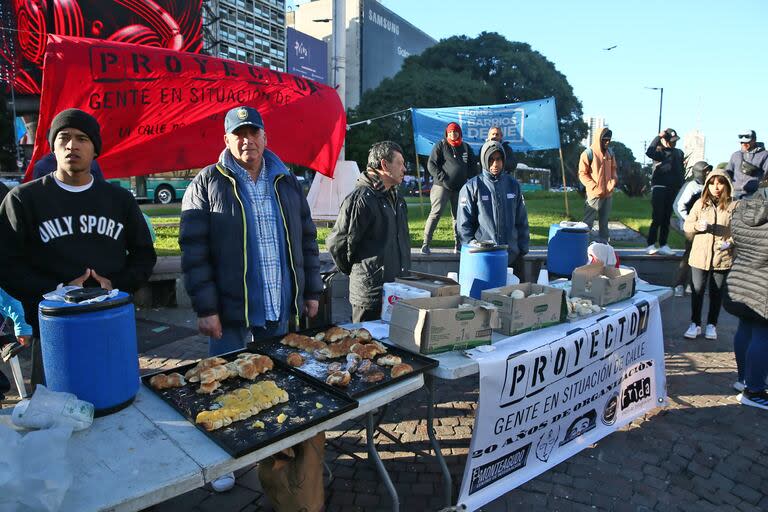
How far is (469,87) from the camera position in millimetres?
A: 37344

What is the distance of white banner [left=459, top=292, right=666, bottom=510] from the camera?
102 inches

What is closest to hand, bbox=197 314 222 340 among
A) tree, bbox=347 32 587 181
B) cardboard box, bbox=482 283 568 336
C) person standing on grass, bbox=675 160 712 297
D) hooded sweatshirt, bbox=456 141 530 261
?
cardboard box, bbox=482 283 568 336

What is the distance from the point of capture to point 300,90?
4992 millimetres

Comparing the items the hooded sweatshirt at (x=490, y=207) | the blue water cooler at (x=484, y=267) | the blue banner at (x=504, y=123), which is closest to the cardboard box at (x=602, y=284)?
the blue water cooler at (x=484, y=267)

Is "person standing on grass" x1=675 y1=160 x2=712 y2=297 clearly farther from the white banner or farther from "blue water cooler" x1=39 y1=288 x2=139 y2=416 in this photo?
"blue water cooler" x1=39 y1=288 x2=139 y2=416

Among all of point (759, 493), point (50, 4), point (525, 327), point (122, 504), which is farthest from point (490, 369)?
point (50, 4)

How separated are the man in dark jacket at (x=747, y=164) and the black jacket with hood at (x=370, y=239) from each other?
631cm

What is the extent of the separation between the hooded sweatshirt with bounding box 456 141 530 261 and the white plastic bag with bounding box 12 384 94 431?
11.6 ft

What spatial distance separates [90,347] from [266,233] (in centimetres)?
126

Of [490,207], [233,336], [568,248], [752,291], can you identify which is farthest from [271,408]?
[752,291]

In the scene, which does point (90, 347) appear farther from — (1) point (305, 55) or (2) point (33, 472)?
(1) point (305, 55)

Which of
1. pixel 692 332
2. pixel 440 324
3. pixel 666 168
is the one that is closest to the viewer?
pixel 440 324

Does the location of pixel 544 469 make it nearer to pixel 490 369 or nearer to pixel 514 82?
pixel 490 369

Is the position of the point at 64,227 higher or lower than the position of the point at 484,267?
higher
